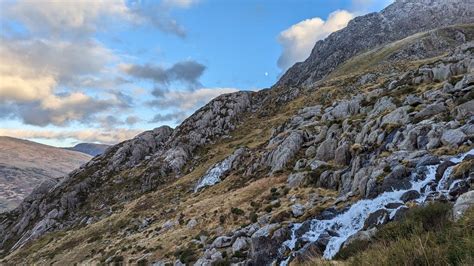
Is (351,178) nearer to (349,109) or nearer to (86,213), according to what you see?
(349,109)

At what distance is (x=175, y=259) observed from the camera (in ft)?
124

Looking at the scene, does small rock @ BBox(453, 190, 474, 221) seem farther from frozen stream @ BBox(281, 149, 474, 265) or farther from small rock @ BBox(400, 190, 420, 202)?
small rock @ BBox(400, 190, 420, 202)

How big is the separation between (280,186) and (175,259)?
14.8 meters

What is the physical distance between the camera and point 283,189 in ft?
143

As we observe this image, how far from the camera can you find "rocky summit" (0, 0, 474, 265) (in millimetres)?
24172

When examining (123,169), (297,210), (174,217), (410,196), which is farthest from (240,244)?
(123,169)

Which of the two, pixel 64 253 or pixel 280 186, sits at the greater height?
pixel 280 186

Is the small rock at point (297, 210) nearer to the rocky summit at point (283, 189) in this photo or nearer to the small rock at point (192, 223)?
the rocky summit at point (283, 189)

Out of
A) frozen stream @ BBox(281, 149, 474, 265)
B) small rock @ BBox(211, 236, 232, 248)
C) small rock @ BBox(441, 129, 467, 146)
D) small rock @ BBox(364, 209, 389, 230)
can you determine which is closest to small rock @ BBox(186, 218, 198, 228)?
small rock @ BBox(211, 236, 232, 248)

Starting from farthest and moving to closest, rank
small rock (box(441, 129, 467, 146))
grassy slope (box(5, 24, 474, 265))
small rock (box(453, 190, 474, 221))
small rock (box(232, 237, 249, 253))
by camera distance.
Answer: grassy slope (box(5, 24, 474, 265))
small rock (box(232, 237, 249, 253))
small rock (box(441, 129, 467, 146))
small rock (box(453, 190, 474, 221))

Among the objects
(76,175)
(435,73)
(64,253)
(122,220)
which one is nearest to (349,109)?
(435,73)

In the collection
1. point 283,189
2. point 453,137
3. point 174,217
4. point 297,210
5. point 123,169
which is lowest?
point 174,217

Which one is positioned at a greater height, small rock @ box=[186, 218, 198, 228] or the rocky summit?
the rocky summit

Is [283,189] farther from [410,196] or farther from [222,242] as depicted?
[410,196]
